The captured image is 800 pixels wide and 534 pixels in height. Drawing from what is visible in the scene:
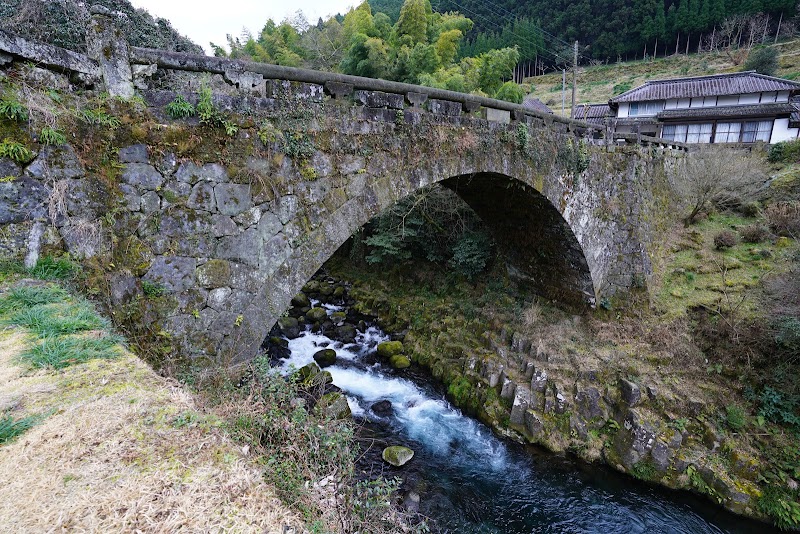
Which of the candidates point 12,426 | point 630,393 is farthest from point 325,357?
point 12,426

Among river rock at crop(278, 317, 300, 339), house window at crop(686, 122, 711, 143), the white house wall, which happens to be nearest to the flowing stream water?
river rock at crop(278, 317, 300, 339)

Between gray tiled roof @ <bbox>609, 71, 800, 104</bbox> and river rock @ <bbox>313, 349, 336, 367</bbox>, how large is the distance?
1137 inches

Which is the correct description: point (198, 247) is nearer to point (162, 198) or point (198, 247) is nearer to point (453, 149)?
point (162, 198)

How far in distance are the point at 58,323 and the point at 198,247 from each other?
173 cm

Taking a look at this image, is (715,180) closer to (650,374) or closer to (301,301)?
(650,374)

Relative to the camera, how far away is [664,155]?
14.1m

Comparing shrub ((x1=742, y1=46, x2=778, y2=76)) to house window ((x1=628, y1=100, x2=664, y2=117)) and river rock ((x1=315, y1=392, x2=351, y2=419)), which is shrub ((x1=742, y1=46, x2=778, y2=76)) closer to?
house window ((x1=628, y1=100, x2=664, y2=117))

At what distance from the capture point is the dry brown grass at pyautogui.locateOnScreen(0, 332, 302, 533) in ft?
4.90

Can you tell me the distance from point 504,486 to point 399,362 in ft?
15.5

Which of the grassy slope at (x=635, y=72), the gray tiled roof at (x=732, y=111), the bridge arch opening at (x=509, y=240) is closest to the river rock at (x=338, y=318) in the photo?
the bridge arch opening at (x=509, y=240)

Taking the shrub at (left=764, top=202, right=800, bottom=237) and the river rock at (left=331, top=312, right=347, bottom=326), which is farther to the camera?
the river rock at (left=331, top=312, right=347, bottom=326)

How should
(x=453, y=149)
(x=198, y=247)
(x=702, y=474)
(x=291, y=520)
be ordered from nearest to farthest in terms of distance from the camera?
(x=291, y=520) < (x=198, y=247) < (x=453, y=149) < (x=702, y=474)

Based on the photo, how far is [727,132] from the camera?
24.1m

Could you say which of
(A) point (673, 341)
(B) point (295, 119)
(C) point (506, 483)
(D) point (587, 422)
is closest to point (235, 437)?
(B) point (295, 119)
